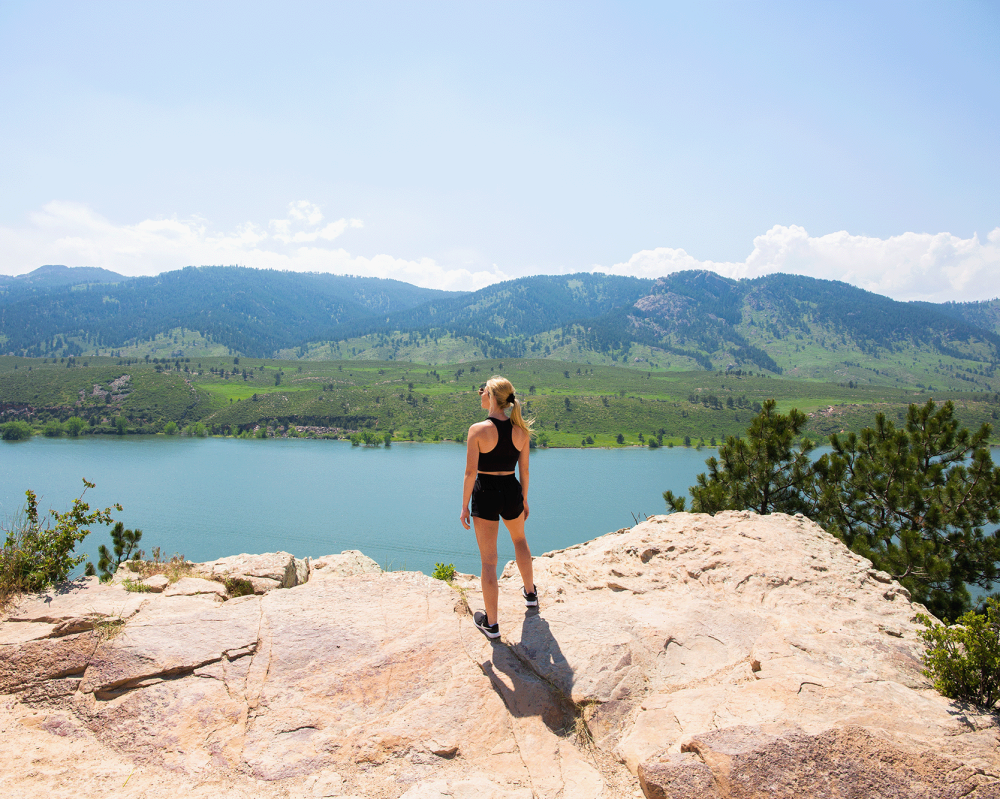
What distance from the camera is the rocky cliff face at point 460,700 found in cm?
341

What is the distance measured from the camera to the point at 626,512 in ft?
200

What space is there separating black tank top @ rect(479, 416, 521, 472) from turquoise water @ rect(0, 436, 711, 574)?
123 ft

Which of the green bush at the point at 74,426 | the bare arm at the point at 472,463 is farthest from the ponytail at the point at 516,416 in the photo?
the green bush at the point at 74,426

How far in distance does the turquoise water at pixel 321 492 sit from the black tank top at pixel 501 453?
3750 cm

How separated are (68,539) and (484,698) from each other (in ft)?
15.6

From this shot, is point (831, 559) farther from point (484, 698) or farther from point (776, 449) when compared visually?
point (776, 449)

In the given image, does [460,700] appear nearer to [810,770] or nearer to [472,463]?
[472,463]

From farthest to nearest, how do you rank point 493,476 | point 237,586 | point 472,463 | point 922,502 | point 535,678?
point 922,502
point 237,586
point 493,476
point 472,463
point 535,678

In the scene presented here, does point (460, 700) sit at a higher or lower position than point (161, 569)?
higher

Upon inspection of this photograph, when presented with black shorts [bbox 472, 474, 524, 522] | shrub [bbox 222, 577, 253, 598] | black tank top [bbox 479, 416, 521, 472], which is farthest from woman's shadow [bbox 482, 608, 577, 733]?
shrub [bbox 222, 577, 253, 598]

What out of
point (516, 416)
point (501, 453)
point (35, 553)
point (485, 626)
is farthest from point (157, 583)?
point (516, 416)

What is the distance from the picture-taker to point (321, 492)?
70125mm

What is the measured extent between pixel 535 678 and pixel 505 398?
2435mm

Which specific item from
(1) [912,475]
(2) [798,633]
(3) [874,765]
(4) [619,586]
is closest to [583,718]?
(3) [874,765]
